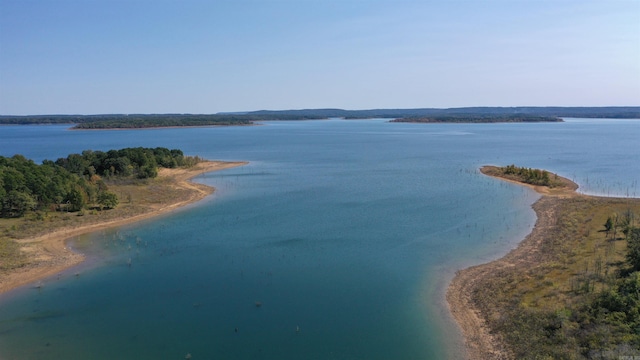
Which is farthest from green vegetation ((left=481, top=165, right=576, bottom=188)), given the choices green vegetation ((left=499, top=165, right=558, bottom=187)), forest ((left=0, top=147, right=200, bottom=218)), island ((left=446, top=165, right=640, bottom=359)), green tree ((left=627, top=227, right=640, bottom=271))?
forest ((left=0, top=147, right=200, bottom=218))

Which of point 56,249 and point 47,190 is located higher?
point 47,190

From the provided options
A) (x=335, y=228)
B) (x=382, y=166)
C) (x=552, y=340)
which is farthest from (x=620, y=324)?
(x=382, y=166)

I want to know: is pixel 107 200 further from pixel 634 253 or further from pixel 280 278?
pixel 634 253

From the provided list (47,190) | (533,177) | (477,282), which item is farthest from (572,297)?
(47,190)

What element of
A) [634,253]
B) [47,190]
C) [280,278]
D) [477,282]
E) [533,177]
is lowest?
[280,278]

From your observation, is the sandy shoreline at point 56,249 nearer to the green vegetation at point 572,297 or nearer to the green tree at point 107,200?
the green tree at point 107,200

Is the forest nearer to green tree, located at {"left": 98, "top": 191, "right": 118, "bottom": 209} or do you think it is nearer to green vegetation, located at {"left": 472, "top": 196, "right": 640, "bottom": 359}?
green tree, located at {"left": 98, "top": 191, "right": 118, "bottom": 209}

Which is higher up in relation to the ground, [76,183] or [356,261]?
[76,183]

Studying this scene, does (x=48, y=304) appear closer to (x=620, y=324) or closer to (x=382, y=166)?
(x=620, y=324)
